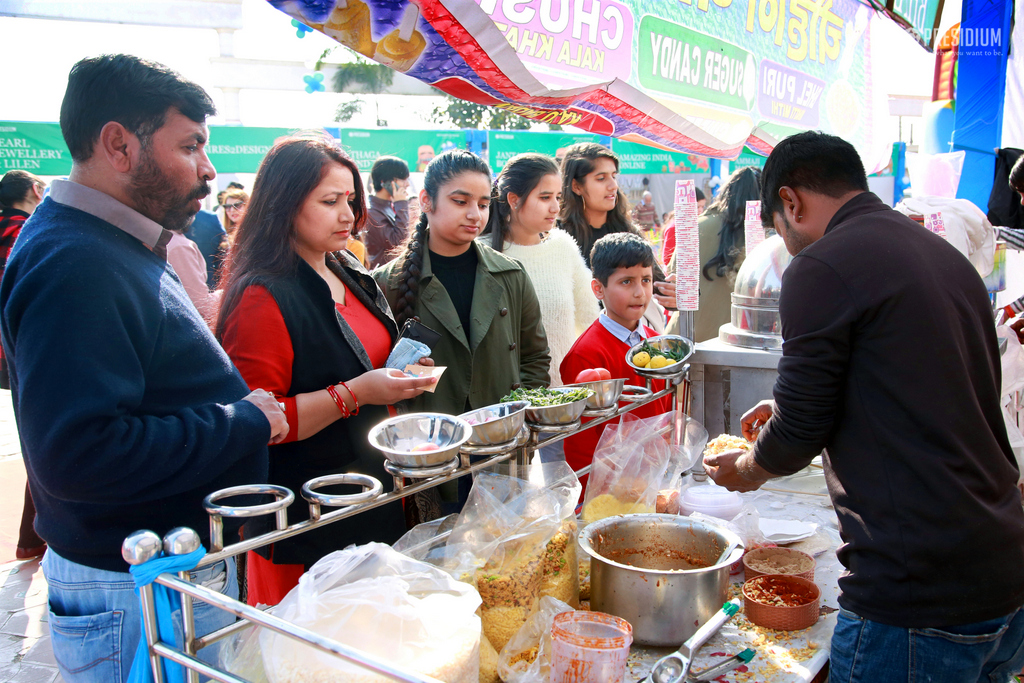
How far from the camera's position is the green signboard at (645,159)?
1277cm

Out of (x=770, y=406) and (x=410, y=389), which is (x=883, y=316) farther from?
(x=410, y=389)

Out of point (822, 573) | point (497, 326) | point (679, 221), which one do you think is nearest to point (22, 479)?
point (497, 326)

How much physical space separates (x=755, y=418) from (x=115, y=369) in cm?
165

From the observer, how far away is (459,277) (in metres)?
2.66

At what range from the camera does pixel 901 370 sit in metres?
1.39

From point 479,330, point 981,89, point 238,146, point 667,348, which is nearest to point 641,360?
point 667,348

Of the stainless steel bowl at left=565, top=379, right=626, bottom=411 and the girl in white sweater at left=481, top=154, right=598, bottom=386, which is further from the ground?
the girl in white sweater at left=481, top=154, right=598, bottom=386

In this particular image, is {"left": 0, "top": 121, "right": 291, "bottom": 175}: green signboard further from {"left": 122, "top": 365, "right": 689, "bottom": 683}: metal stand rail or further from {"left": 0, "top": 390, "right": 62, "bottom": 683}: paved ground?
{"left": 122, "top": 365, "right": 689, "bottom": 683}: metal stand rail

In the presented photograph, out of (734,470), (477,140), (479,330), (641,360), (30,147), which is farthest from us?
(477,140)

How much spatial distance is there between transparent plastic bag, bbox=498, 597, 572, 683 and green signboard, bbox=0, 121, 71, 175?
9.84 m

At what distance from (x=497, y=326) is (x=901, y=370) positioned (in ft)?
4.83

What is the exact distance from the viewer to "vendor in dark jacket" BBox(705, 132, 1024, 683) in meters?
1.38

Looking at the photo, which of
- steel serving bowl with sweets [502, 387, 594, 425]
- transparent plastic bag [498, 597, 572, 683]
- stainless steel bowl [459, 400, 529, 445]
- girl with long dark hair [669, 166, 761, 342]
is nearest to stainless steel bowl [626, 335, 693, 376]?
steel serving bowl with sweets [502, 387, 594, 425]

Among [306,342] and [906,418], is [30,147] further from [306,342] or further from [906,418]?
[906,418]
